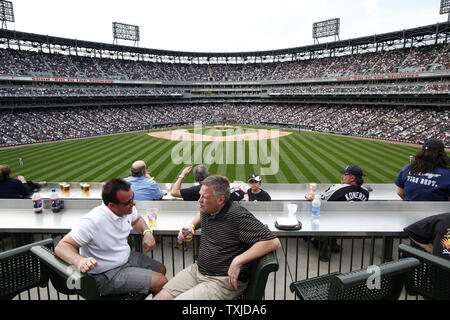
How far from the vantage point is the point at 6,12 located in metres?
47.4

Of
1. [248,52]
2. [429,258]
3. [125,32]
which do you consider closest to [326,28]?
[248,52]

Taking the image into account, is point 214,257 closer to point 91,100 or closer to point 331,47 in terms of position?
point 91,100

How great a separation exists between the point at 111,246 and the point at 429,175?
5.73 m

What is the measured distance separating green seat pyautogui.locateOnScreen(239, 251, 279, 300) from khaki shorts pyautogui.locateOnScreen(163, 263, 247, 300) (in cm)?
25

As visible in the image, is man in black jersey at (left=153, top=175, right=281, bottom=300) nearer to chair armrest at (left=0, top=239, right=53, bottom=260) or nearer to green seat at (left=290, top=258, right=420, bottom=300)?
green seat at (left=290, top=258, right=420, bottom=300)

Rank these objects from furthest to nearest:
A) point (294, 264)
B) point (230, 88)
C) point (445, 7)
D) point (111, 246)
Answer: point (230, 88), point (445, 7), point (294, 264), point (111, 246)

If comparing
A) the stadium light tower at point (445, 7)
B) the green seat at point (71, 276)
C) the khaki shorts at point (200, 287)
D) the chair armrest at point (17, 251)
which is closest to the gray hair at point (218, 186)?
the khaki shorts at point (200, 287)

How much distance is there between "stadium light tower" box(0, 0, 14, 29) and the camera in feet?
153

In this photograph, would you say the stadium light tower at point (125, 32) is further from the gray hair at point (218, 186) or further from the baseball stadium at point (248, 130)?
the gray hair at point (218, 186)

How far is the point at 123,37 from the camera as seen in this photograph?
65188mm

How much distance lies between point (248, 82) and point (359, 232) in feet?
219

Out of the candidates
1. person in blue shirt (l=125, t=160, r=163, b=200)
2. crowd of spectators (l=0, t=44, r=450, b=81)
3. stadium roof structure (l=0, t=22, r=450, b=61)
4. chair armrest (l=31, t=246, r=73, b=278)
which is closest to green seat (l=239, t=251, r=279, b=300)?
chair armrest (l=31, t=246, r=73, b=278)

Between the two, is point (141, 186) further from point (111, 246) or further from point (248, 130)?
point (248, 130)

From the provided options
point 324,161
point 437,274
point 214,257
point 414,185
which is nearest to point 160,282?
point 214,257
